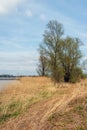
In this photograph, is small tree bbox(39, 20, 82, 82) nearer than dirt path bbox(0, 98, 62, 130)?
No

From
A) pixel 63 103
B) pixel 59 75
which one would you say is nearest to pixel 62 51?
pixel 59 75

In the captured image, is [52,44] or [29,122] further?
[52,44]

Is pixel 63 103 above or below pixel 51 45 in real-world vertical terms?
below

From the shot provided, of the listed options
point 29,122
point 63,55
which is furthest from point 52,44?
point 29,122

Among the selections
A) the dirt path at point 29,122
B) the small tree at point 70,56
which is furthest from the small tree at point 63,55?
the dirt path at point 29,122

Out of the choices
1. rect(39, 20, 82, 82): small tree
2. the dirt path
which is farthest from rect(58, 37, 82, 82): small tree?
the dirt path

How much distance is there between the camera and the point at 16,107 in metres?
11.9

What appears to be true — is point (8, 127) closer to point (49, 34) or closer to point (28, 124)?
point (28, 124)

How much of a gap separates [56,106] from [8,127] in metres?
1.57

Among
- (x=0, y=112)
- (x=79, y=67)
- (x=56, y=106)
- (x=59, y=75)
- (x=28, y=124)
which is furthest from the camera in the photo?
(x=79, y=67)

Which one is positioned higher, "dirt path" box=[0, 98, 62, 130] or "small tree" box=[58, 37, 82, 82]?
"small tree" box=[58, 37, 82, 82]

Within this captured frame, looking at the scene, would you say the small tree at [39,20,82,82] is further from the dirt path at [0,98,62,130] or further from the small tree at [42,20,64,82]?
the dirt path at [0,98,62,130]

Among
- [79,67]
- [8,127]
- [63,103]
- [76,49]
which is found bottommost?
[8,127]

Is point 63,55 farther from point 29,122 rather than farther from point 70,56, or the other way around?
point 29,122
